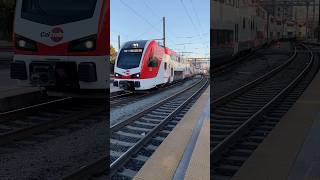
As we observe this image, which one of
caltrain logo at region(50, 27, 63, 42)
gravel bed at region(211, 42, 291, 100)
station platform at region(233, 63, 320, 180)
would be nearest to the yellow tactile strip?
station platform at region(233, 63, 320, 180)

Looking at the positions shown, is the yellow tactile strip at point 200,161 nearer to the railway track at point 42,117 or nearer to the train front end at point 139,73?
the railway track at point 42,117

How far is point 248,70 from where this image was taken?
2375 cm

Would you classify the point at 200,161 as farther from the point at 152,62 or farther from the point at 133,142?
the point at 152,62

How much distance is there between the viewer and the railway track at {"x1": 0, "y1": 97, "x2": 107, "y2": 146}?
24.3ft

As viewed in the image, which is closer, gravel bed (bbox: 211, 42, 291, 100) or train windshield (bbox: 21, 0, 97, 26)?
train windshield (bbox: 21, 0, 97, 26)

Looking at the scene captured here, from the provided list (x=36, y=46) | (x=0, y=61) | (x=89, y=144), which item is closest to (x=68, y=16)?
(x=36, y=46)

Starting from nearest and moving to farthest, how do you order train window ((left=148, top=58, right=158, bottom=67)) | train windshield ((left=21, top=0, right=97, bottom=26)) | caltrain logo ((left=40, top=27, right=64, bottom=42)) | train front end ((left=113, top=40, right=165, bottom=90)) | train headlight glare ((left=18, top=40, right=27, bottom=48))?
train windshield ((left=21, top=0, right=97, bottom=26))
caltrain logo ((left=40, top=27, right=64, bottom=42))
train headlight glare ((left=18, top=40, right=27, bottom=48))
train front end ((left=113, top=40, right=165, bottom=90))
train window ((left=148, top=58, right=158, bottom=67))

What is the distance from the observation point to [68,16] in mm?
8359

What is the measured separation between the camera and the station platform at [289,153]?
4883 millimetres

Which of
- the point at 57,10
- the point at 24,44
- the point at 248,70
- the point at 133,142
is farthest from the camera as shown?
the point at 248,70

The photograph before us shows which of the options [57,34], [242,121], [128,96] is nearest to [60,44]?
[57,34]

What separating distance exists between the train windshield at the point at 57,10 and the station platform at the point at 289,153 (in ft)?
12.3

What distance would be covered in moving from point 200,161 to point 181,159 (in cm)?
36

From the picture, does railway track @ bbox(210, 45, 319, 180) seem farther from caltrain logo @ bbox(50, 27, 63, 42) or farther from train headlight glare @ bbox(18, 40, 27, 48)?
train headlight glare @ bbox(18, 40, 27, 48)
